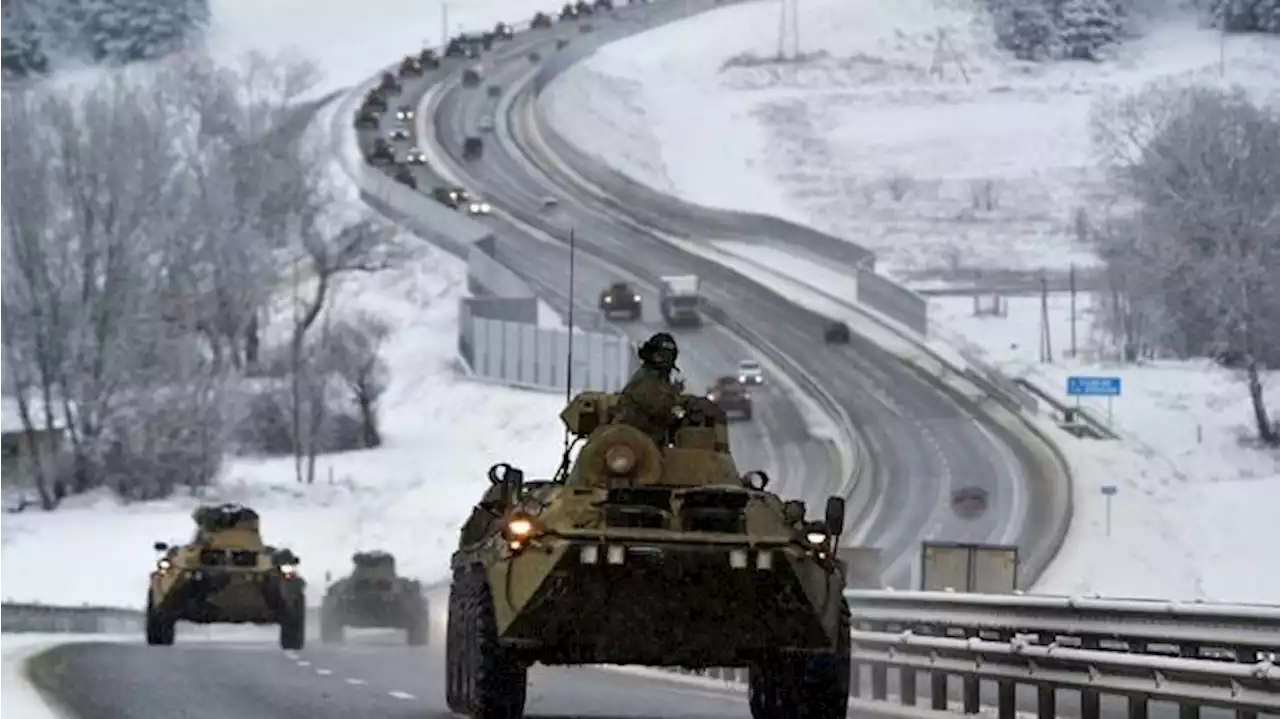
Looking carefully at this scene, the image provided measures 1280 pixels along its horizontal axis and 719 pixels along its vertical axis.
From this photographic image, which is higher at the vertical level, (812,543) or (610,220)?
(610,220)

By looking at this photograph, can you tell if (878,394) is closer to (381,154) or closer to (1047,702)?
(381,154)

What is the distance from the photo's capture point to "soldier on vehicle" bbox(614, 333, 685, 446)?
1833cm

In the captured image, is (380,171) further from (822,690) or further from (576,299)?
(822,690)

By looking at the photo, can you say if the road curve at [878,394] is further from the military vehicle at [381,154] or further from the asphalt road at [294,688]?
the asphalt road at [294,688]

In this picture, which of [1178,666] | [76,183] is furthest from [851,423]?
[1178,666]

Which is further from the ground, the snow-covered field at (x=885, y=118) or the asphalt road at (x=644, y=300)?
the snow-covered field at (x=885, y=118)

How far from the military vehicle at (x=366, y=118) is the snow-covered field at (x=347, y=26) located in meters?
15.4

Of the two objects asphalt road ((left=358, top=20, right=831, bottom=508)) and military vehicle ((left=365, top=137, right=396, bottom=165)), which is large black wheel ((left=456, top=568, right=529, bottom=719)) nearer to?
asphalt road ((left=358, top=20, right=831, bottom=508))

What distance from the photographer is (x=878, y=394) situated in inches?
3381

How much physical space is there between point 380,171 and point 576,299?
24575mm

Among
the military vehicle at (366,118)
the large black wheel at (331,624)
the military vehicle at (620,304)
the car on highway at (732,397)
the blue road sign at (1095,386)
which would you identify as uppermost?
the military vehicle at (366,118)

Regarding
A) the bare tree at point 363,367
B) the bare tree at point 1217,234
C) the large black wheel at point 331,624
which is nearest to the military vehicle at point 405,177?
the bare tree at point 363,367

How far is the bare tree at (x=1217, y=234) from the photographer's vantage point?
80000 millimetres

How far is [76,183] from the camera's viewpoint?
254ft
